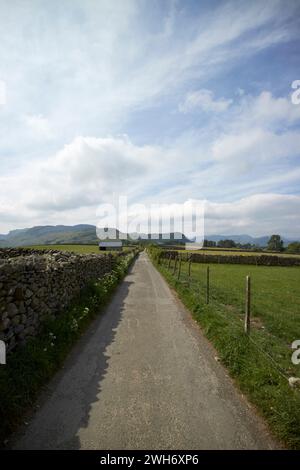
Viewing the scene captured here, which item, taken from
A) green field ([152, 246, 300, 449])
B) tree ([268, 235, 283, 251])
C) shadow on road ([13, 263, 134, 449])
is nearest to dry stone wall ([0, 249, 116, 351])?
shadow on road ([13, 263, 134, 449])

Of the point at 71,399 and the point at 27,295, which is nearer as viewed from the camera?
the point at 71,399

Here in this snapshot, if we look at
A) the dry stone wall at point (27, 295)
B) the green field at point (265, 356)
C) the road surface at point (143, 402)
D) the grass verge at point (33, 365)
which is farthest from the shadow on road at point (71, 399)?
the green field at point (265, 356)

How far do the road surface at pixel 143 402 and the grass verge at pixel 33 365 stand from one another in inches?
9.4

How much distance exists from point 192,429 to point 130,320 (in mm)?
6659

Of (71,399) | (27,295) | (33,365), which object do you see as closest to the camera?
(71,399)

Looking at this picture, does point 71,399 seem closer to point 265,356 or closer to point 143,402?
point 143,402

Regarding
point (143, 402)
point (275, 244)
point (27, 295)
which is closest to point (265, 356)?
point (143, 402)

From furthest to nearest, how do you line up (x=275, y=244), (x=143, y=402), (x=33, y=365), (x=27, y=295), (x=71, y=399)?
(x=275, y=244) → (x=27, y=295) → (x=33, y=365) → (x=71, y=399) → (x=143, y=402)

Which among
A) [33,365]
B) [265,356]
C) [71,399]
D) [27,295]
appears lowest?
[71,399]

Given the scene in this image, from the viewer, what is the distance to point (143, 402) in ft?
16.5

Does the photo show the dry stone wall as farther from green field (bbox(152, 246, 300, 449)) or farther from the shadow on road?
green field (bbox(152, 246, 300, 449))

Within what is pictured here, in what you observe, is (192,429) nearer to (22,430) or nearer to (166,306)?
(22,430)

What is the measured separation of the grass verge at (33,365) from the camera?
4348 mm

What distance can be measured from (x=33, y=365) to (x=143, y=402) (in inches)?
98.2
